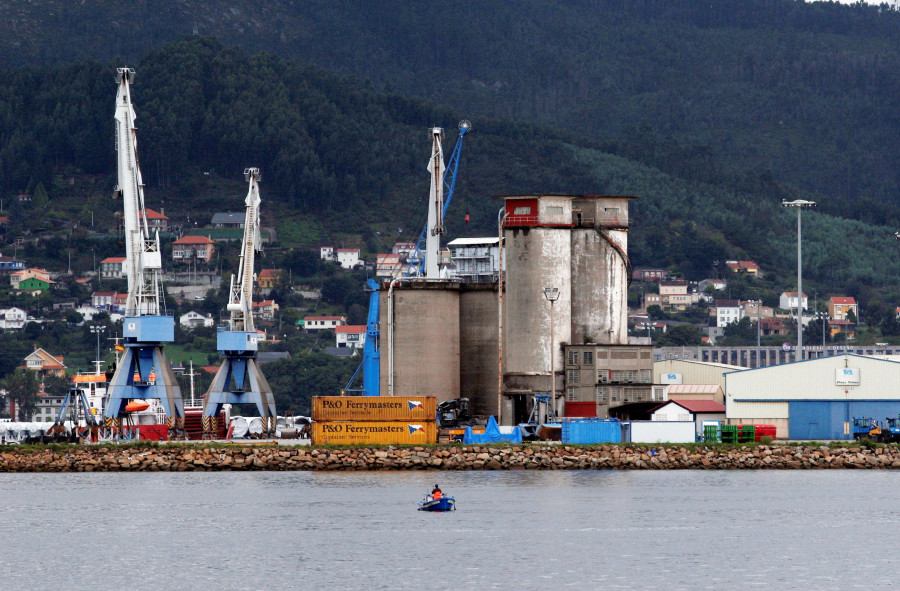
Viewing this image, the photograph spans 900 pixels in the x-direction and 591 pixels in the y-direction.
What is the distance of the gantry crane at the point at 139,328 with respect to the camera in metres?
106

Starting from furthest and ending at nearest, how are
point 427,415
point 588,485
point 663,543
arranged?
point 427,415, point 588,485, point 663,543

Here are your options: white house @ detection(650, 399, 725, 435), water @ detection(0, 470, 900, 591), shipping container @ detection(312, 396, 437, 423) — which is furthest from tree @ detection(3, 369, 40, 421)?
white house @ detection(650, 399, 725, 435)

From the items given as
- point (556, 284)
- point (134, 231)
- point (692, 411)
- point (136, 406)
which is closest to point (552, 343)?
point (556, 284)

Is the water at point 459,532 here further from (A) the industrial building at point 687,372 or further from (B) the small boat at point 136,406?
(A) the industrial building at point 687,372

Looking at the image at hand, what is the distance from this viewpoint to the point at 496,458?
85562mm

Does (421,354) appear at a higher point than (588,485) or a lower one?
higher

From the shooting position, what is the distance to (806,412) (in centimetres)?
9469

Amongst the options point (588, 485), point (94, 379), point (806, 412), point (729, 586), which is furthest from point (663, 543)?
point (94, 379)

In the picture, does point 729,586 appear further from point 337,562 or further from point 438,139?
point 438,139

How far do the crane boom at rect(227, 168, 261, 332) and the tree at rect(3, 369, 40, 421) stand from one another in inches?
3112

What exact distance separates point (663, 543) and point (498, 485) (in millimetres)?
21495

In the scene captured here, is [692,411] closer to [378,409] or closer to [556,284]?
[556,284]

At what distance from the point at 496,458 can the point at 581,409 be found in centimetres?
1007

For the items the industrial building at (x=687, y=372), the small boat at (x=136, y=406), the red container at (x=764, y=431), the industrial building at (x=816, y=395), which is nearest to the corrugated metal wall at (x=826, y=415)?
the industrial building at (x=816, y=395)
